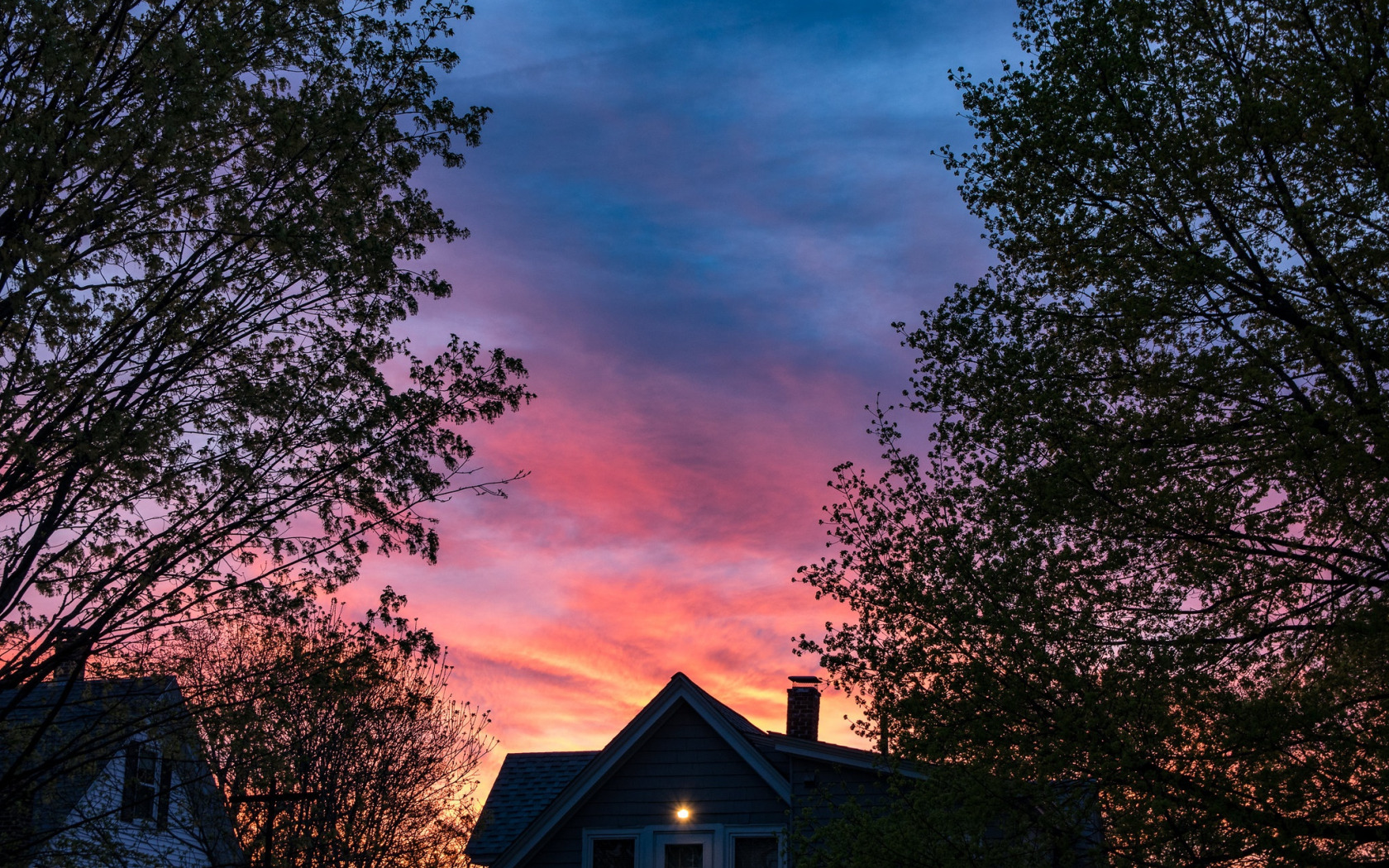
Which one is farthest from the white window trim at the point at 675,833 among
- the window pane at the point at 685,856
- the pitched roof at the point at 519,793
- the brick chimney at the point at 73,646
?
the brick chimney at the point at 73,646

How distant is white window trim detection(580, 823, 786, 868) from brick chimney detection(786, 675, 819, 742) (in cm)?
204

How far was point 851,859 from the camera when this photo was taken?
11141 mm

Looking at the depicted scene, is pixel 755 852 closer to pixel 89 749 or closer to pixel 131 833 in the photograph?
pixel 131 833

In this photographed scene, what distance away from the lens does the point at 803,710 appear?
69.6ft

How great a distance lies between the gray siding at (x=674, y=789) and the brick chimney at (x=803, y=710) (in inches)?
62.0

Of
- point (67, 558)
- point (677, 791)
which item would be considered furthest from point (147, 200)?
point (677, 791)

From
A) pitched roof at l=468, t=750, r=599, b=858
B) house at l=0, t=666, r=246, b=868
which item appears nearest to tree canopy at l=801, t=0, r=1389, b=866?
house at l=0, t=666, r=246, b=868

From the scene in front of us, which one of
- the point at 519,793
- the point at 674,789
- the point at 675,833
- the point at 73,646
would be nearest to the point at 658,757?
the point at 674,789

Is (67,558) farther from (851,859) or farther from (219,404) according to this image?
(851,859)

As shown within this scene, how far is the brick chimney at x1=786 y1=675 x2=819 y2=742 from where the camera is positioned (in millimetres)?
21094

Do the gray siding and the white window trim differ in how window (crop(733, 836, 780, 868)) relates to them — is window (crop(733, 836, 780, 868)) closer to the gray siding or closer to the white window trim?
the white window trim

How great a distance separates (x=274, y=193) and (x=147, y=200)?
0.94 metres

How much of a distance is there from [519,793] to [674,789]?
201 inches

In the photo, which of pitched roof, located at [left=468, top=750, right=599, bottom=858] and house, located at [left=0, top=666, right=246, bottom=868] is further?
pitched roof, located at [left=468, top=750, right=599, bottom=858]
